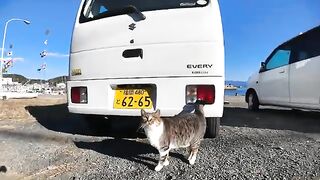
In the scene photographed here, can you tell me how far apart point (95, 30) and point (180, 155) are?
2.03m

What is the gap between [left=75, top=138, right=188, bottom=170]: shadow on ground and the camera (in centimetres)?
382

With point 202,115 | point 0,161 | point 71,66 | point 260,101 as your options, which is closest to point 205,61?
point 202,115

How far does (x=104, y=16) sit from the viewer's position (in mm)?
4680

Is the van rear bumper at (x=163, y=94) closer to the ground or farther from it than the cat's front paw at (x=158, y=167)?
farther from it

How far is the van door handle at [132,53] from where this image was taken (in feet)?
14.3

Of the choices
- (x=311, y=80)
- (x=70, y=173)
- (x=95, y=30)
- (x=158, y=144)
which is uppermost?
(x=95, y=30)

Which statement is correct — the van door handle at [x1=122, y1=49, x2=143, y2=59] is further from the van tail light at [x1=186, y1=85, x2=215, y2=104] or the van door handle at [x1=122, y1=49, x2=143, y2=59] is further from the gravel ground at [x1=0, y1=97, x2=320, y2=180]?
the gravel ground at [x1=0, y1=97, x2=320, y2=180]

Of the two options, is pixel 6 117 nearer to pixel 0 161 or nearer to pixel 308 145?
pixel 0 161

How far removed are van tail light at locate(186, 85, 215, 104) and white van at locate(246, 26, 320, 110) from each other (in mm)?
3206

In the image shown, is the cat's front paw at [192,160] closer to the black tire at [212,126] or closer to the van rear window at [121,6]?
the black tire at [212,126]

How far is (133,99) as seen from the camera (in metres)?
4.38

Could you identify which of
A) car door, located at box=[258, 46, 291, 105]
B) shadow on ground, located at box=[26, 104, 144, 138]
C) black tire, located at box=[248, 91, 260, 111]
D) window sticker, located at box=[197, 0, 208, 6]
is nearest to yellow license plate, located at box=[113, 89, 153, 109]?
shadow on ground, located at box=[26, 104, 144, 138]

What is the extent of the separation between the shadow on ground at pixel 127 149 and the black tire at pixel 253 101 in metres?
5.55

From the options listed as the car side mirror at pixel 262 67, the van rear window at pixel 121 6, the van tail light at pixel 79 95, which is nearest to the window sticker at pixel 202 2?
the van rear window at pixel 121 6
